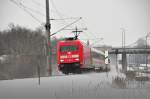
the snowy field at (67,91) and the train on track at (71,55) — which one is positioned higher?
the train on track at (71,55)

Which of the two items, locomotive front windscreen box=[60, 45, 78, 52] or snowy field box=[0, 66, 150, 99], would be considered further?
locomotive front windscreen box=[60, 45, 78, 52]

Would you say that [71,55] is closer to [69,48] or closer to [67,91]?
[69,48]

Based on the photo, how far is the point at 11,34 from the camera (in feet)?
267

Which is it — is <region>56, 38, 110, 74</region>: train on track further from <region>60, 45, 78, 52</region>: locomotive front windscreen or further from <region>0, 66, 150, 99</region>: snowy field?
<region>0, 66, 150, 99</region>: snowy field

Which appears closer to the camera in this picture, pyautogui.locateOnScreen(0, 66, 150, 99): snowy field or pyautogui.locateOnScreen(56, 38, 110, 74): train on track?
pyautogui.locateOnScreen(0, 66, 150, 99): snowy field

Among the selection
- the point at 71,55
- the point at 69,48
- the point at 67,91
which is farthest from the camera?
the point at 71,55

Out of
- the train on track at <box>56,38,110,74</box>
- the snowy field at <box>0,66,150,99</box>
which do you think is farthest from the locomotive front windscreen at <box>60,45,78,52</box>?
the snowy field at <box>0,66,150,99</box>

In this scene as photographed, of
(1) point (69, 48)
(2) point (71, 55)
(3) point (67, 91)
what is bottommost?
(3) point (67, 91)

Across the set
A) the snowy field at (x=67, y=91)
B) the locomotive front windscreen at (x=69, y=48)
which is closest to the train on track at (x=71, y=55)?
the locomotive front windscreen at (x=69, y=48)

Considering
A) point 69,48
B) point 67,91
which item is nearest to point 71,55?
point 69,48

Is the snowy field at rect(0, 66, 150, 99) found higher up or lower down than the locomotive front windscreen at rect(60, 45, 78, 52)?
lower down

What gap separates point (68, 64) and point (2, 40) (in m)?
36.1

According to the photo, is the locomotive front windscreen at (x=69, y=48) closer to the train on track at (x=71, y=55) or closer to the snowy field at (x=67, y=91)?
the train on track at (x=71, y=55)

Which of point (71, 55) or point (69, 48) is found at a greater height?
point (69, 48)
